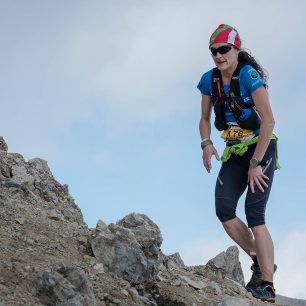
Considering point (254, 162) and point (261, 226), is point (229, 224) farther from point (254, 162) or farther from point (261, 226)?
point (254, 162)

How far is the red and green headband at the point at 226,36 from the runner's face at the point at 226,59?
82 mm

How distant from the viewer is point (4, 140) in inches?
648

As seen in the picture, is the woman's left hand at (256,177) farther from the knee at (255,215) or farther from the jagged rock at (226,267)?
the jagged rock at (226,267)

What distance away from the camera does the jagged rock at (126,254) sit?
30.7ft

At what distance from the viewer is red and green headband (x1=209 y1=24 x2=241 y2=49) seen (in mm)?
10234

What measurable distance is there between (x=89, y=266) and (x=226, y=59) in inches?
149

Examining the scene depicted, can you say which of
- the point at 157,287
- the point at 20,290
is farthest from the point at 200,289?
the point at 20,290

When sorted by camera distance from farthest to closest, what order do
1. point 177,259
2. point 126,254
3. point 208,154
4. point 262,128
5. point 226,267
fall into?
point 177,259
point 226,267
point 208,154
point 262,128
point 126,254

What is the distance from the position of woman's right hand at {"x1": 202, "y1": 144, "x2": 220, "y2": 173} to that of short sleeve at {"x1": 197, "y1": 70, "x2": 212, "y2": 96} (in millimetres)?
865

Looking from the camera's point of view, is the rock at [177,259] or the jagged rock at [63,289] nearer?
the jagged rock at [63,289]

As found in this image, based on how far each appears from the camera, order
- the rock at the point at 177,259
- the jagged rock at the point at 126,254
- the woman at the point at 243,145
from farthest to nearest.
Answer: the rock at the point at 177,259 → the woman at the point at 243,145 → the jagged rock at the point at 126,254

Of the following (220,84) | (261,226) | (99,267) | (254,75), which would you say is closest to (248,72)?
(254,75)

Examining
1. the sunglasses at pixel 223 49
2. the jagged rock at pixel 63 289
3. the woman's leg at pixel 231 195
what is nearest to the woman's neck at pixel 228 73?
the sunglasses at pixel 223 49

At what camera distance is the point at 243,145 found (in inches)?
401
